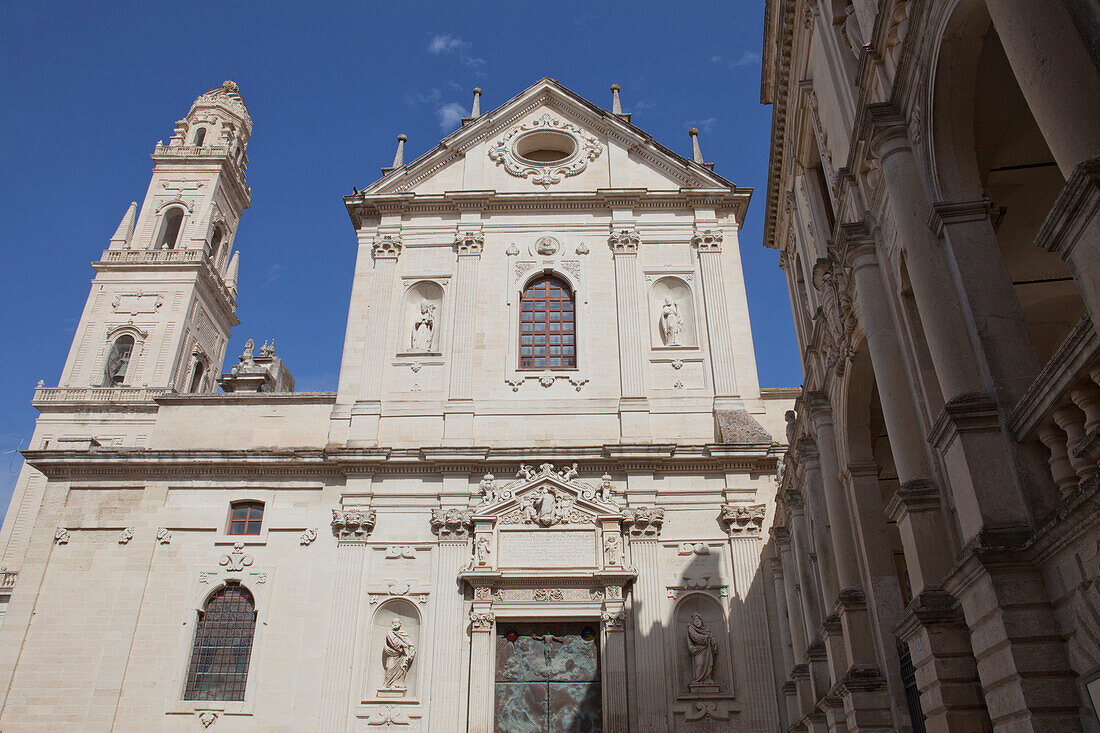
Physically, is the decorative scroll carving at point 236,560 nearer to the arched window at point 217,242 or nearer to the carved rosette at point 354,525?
the carved rosette at point 354,525

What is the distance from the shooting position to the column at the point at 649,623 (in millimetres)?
16312

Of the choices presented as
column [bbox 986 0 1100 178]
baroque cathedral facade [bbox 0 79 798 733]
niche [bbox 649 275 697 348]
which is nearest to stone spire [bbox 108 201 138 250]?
baroque cathedral facade [bbox 0 79 798 733]

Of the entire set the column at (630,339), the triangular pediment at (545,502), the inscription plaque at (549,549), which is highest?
the column at (630,339)

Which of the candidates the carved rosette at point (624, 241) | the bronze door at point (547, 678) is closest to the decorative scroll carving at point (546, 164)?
the carved rosette at point (624, 241)

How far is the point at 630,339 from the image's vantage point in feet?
69.1

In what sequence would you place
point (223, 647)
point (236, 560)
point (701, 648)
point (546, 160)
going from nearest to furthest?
point (701, 648) → point (223, 647) → point (236, 560) → point (546, 160)

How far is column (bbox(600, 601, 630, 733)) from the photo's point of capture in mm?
16281

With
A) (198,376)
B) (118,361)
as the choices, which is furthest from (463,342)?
(198,376)

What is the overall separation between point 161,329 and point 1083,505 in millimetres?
38785

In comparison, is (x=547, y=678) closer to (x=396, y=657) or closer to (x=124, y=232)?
(x=396, y=657)

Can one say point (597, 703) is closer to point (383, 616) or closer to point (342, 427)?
point (383, 616)

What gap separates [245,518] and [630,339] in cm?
1005

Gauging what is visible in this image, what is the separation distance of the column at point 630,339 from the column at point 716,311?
1.71 m

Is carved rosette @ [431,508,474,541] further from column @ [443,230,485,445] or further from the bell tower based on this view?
the bell tower
